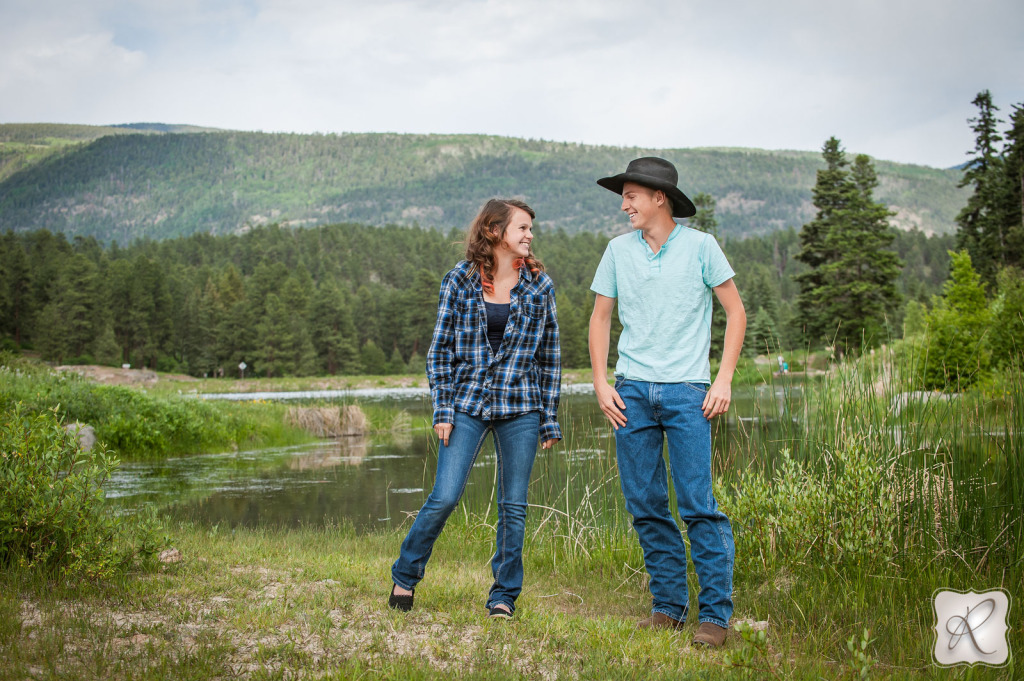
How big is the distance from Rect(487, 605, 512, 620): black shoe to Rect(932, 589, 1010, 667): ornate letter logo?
1592mm

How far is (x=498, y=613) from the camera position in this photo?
3236mm

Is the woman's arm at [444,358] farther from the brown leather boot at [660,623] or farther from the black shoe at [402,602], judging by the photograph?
the brown leather boot at [660,623]

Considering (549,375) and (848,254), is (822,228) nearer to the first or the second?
(848,254)

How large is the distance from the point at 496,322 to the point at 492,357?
159 millimetres

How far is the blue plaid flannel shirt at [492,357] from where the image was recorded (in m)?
3.21

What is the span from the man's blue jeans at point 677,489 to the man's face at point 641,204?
2.27 feet

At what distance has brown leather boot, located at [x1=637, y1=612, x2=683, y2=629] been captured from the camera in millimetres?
3219

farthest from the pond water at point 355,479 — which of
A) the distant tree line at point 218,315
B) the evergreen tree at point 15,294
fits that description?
the evergreen tree at point 15,294

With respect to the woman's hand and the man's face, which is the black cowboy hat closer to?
the man's face

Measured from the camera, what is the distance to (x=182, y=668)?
2.52 metres

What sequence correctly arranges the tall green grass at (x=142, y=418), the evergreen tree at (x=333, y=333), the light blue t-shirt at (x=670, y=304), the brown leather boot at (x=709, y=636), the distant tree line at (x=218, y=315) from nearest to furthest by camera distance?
Result: the brown leather boot at (x=709, y=636), the light blue t-shirt at (x=670, y=304), the tall green grass at (x=142, y=418), the distant tree line at (x=218, y=315), the evergreen tree at (x=333, y=333)

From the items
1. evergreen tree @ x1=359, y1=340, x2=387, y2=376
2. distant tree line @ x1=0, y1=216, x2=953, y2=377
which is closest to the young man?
distant tree line @ x1=0, y1=216, x2=953, y2=377

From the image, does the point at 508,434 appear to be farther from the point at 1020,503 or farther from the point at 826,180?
the point at 826,180

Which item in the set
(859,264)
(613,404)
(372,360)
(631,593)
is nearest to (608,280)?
(613,404)
